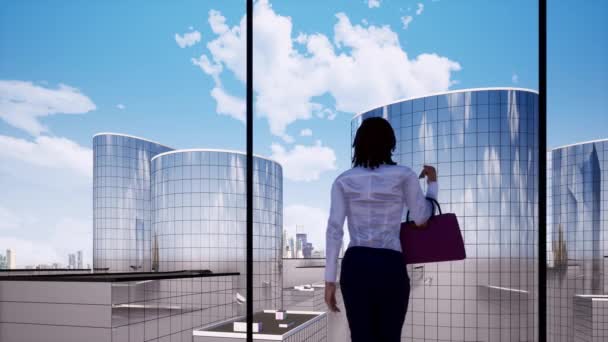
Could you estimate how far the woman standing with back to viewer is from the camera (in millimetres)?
1294

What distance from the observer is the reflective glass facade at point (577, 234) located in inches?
846

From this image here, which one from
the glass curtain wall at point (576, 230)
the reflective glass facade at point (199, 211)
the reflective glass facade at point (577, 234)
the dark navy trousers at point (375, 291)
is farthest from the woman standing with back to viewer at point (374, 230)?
the reflective glass facade at point (577, 234)

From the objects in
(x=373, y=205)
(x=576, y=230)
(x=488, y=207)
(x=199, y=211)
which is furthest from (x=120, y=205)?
(x=373, y=205)

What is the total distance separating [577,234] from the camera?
22031 millimetres

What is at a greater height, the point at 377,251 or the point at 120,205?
the point at 377,251

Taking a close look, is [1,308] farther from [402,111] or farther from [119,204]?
[119,204]

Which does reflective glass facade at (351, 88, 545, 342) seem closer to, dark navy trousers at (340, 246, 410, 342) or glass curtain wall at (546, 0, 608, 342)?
glass curtain wall at (546, 0, 608, 342)

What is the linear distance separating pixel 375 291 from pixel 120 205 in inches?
1103

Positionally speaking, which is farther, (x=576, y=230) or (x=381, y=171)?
(x=576, y=230)

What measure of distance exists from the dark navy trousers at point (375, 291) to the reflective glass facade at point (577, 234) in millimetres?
23250

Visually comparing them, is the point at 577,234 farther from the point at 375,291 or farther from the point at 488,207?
the point at 375,291

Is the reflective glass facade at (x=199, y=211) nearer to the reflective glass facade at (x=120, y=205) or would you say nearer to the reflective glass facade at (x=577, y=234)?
the reflective glass facade at (x=120, y=205)

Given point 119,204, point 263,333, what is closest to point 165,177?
point 119,204

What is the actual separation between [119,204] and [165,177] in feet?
20.3
